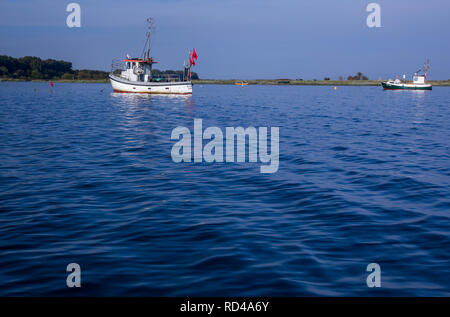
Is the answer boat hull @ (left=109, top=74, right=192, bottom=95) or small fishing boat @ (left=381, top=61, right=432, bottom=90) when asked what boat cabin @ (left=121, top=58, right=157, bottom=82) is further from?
small fishing boat @ (left=381, top=61, right=432, bottom=90)

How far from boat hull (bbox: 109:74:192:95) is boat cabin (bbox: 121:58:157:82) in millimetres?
1160

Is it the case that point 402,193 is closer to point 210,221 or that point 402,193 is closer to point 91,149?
point 210,221

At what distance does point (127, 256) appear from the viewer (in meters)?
6.85

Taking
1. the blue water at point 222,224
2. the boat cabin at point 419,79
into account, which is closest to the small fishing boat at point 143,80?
the blue water at point 222,224

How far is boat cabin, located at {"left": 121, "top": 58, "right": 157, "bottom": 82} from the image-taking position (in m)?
65.4

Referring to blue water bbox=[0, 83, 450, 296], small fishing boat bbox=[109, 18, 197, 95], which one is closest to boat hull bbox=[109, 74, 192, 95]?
small fishing boat bbox=[109, 18, 197, 95]

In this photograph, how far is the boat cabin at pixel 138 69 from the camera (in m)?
65.4

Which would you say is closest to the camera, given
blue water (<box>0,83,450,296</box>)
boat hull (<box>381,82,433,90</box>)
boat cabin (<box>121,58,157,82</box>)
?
blue water (<box>0,83,450,296</box>)

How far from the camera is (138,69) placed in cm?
6544

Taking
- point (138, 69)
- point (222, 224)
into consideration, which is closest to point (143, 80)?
point (138, 69)

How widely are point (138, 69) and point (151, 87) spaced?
335 cm

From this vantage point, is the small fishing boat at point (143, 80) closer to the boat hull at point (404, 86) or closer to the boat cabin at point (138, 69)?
the boat cabin at point (138, 69)
